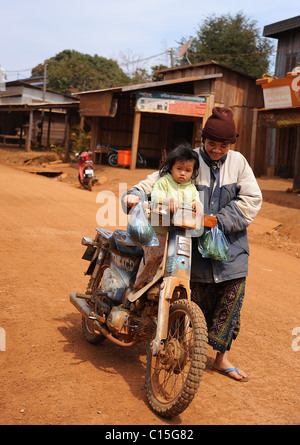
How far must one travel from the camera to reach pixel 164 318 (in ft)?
10.3

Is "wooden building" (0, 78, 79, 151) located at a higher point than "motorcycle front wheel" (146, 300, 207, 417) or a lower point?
higher

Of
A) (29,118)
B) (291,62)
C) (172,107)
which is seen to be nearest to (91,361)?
(172,107)

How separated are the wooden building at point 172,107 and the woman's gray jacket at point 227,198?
15849 millimetres

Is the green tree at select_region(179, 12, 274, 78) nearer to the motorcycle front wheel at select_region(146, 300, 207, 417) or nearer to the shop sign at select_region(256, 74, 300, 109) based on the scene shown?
the shop sign at select_region(256, 74, 300, 109)

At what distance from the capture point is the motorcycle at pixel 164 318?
9.68ft

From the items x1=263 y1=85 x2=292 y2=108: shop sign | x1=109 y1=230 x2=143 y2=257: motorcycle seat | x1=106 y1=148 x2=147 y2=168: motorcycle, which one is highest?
x1=263 y1=85 x2=292 y2=108: shop sign

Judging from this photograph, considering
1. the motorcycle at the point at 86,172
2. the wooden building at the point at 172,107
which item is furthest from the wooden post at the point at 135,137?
the motorcycle at the point at 86,172

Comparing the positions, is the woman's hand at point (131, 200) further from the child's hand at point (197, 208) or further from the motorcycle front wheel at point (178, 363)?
the motorcycle front wheel at point (178, 363)

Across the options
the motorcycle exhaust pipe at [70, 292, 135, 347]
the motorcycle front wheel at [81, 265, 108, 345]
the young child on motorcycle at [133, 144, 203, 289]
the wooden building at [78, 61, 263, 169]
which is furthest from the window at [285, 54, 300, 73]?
the young child on motorcycle at [133, 144, 203, 289]

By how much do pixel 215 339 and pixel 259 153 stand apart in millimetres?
19256

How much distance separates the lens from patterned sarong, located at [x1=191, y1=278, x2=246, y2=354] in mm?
3668

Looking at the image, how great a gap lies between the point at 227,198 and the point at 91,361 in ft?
5.16

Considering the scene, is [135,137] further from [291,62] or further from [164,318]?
[164,318]

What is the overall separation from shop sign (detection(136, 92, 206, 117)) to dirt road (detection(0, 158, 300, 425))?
1321cm
